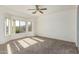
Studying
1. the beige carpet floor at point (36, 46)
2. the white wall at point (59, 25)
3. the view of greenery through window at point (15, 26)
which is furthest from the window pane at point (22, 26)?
the white wall at point (59, 25)

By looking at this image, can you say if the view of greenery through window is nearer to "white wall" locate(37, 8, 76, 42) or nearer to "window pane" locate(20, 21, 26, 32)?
"window pane" locate(20, 21, 26, 32)

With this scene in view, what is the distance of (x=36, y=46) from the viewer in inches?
116

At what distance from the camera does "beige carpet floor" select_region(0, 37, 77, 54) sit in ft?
7.77

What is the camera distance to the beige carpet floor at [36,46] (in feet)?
7.77

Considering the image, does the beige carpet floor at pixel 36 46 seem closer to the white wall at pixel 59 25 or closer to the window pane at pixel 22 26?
the white wall at pixel 59 25

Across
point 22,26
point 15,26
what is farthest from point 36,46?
point 15,26

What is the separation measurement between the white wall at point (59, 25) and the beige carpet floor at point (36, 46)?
0.22 m

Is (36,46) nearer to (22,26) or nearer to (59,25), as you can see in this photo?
(22,26)

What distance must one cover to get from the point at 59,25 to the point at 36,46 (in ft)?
3.75

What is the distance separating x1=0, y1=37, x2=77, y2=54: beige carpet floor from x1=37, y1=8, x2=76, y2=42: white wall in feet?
0.72

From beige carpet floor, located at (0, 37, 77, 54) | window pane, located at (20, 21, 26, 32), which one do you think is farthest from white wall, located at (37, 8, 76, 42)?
window pane, located at (20, 21, 26, 32)

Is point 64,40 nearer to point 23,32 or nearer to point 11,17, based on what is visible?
point 23,32

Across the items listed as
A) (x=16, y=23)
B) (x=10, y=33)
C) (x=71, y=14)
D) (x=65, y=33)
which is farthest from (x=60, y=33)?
(x=10, y=33)

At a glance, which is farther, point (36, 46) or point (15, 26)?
point (36, 46)
